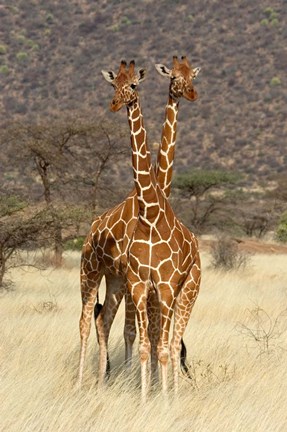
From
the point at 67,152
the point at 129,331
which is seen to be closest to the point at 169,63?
the point at 67,152

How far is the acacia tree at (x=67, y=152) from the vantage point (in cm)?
2086

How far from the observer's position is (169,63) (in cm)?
5278

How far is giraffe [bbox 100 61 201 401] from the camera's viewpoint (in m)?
6.08

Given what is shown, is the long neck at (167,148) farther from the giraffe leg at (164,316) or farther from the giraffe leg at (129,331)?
the giraffe leg at (129,331)

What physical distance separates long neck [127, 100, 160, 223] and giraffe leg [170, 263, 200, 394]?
2.45 ft

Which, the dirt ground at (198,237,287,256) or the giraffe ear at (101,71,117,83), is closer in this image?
the giraffe ear at (101,71,117,83)

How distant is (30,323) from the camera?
1029 centimetres

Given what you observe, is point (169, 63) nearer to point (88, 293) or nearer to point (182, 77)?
point (88, 293)

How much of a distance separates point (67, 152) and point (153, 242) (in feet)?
54.2

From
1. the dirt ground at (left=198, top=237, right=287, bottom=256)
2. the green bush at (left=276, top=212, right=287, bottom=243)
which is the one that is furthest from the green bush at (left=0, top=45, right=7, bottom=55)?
the dirt ground at (left=198, top=237, right=287, bottom=256)

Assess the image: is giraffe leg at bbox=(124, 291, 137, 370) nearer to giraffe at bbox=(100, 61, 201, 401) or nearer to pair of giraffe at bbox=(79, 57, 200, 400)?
pair of giraffe at bbox=(79, 57, 200, 400)

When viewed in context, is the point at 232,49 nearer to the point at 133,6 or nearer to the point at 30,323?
the point at 133,6

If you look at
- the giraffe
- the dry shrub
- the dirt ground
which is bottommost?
the dirt ground

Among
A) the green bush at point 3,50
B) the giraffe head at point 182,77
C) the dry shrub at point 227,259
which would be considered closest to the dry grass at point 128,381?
the giraffe head at point 182,77
